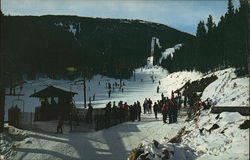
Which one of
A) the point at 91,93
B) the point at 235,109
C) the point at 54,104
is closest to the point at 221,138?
the point at 235,109

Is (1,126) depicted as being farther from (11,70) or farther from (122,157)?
(122,157)

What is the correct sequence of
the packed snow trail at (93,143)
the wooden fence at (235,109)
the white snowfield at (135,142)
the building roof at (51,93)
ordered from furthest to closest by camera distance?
the building roof at (51,93) < the wooden fence at (235,109) < the packed snow trail at (93,143) < the white snowfield at (135,142)

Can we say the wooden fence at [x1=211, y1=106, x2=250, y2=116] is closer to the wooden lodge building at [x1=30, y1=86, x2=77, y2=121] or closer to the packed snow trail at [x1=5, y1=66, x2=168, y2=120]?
the wooden lodge building at [x1=30, y1=86, x2=77, y2=121]

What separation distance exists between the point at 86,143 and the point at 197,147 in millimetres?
5581

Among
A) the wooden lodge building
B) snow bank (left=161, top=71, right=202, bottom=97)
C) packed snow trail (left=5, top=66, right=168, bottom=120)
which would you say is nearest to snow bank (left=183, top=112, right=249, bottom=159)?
the wooden lodge building

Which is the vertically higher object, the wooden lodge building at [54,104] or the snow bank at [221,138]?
the wooden lodge building at [54,104]

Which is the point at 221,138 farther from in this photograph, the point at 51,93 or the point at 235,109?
the point at 51,93

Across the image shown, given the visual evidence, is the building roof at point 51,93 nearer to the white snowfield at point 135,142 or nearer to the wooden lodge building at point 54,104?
the wooden lodge building at point 54,104

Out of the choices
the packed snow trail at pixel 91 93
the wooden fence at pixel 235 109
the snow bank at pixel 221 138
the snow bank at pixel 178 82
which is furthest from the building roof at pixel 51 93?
the snow bank at pixel 178 82

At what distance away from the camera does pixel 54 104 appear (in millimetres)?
23422

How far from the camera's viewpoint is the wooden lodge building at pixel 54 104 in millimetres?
22334

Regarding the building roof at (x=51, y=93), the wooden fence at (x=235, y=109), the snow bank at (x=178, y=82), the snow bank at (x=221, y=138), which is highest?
the snow bank at (x=178, y=82)

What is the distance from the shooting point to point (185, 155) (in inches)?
467

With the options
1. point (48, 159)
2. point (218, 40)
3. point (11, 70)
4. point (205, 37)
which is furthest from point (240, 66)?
point (48, 159)
